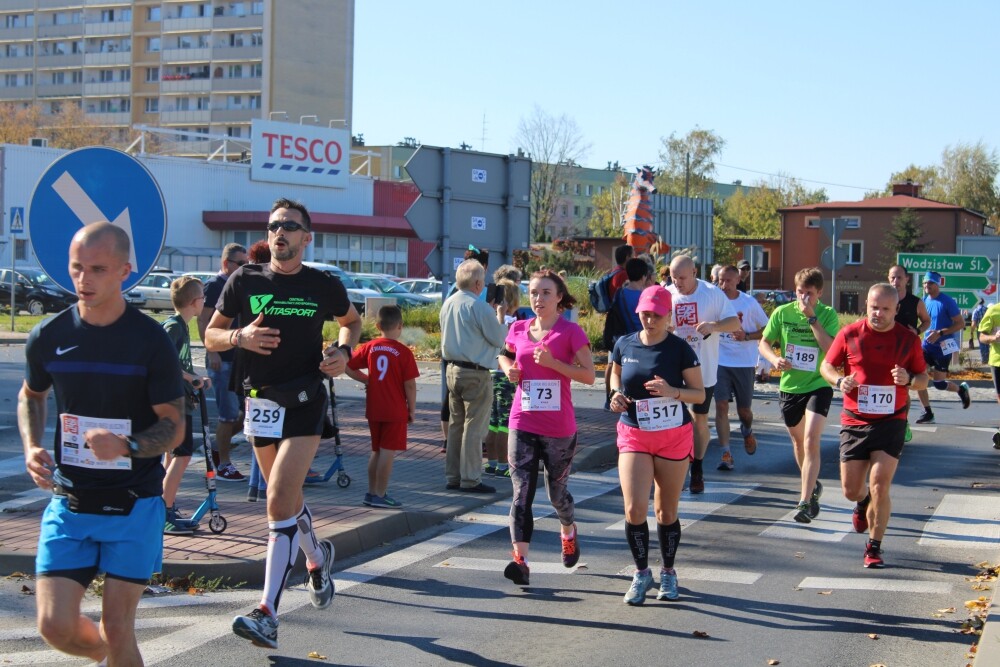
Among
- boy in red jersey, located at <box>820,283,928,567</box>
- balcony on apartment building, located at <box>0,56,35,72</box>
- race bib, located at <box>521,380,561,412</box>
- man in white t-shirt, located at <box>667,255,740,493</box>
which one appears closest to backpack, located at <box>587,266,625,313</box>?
man in white t-shirt, located at <box>667,255,740,493</box>

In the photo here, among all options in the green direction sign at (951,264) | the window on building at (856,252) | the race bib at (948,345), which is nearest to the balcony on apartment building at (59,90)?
the window on building at (856,252)

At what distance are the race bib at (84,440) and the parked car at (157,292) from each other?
39493 mm

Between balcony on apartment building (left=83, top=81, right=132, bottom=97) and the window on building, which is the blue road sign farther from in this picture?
balcony on apartment building (left=83, top=81, right=132, bottom=97)

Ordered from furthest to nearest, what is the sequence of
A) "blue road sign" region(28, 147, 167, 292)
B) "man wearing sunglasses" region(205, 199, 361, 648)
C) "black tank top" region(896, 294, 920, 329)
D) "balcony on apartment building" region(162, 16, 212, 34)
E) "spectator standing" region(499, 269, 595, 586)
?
"balcony on apartment building" region(162, 16, 212, 34)
"black tank top" region(896, 294, 920, 329)
"spectator standing" region(499, 269, 595, 586)
"blue road sign" region(28, 147, 167, 292)
"man wearing sunglasses" region(205, 199, 361, 648)

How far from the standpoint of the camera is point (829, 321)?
9578 millimetres

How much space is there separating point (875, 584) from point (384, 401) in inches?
152

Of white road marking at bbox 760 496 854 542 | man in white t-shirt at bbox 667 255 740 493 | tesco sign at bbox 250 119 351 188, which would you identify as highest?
tesco sign at bbox 250 119 351 188

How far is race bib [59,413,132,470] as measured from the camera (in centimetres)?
429

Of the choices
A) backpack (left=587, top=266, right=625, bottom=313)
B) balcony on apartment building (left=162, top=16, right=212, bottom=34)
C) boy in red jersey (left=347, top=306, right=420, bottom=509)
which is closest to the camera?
boy in red jersey (left=347, top=306, right=420, bottom=509)

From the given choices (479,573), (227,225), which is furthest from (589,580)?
(227,225)

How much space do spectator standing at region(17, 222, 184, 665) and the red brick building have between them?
2902 inches

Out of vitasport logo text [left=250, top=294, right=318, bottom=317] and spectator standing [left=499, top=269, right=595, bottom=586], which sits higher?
vitasport logo text [left=250, top=294, right=318, bottom=317]

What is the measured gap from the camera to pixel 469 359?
32.7 feet

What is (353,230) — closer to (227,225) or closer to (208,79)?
(227,225)
